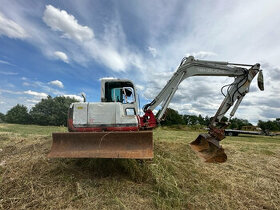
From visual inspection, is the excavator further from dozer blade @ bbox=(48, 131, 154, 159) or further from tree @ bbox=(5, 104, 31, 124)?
tree @ bbox=(5, 104, 31, 124)

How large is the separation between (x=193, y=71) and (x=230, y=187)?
361 centimetres

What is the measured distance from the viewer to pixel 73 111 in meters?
5.04

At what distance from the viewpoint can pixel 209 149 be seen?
5340 mm

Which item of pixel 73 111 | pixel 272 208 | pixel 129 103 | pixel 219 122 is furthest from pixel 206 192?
pixel 73 111

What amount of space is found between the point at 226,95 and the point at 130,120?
3318 millimetres

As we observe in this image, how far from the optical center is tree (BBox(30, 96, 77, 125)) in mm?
56062

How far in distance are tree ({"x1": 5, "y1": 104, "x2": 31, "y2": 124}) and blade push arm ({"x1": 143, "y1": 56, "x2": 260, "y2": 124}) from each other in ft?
218

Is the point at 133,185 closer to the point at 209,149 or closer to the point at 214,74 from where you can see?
the point at 209,149

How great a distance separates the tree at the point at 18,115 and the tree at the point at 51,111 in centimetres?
292

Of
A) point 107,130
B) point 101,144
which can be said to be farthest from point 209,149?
point 101,144

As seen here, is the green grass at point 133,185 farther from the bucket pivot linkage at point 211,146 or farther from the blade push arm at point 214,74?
the blade push arm at point 214,74

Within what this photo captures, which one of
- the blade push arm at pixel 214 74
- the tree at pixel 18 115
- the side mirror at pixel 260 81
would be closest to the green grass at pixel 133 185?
the blade push arm at pixel 214 74

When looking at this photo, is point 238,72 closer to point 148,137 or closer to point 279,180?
point 279,180

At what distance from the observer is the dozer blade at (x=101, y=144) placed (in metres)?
4.33
